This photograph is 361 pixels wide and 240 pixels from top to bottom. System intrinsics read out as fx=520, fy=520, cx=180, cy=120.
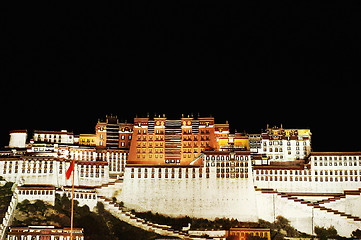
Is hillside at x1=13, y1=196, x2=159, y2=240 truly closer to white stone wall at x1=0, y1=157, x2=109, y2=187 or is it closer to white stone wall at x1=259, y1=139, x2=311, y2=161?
white stone wall at x1=0, y1=157, x2=109, y2=187

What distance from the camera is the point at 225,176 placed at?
83.2 m

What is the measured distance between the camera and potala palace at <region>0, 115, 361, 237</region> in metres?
79.5

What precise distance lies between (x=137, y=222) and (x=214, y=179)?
14.4 metres

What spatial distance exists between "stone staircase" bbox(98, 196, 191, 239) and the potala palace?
0.35 m

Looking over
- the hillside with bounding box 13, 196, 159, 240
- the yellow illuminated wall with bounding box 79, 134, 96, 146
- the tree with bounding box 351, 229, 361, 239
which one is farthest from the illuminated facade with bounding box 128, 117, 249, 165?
the tree with bounding box 351, 229, 361, 239

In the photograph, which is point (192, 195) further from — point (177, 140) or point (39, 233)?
point (39, 233)

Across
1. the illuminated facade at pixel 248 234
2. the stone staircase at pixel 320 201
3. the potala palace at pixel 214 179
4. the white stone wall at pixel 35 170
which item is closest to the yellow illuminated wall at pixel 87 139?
the potala palace at pixel 214 179


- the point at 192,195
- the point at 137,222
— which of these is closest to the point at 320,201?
the point at 192,195

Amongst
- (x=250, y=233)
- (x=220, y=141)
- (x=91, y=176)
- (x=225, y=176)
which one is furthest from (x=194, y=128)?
(x=250, y=233)

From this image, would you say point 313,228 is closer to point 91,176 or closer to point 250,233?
point 250,233

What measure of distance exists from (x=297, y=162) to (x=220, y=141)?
46.6ft

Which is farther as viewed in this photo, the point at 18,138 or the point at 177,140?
the point at 177,140

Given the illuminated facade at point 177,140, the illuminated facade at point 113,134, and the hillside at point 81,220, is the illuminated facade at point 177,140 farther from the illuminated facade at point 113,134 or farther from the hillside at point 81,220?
the hillside at point 81,220

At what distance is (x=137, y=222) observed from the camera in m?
77.4
